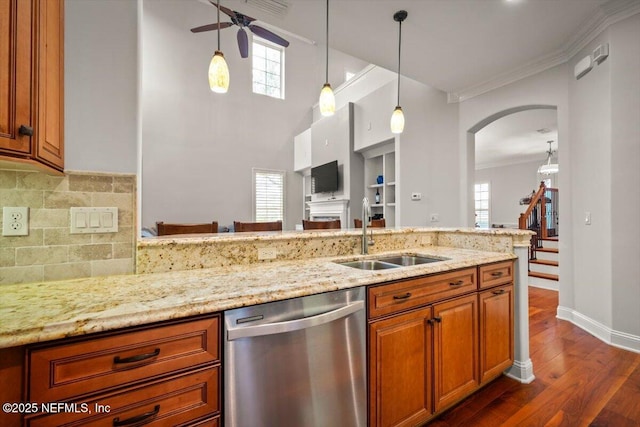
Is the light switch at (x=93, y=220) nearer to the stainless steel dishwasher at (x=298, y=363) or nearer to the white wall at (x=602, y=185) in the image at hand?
the stainless steel dishwasher at (x=298, y=363)

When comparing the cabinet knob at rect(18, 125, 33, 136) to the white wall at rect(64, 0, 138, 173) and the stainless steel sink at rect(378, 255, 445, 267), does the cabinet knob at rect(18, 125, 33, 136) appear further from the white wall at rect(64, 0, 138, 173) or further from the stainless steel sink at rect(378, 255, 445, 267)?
the stainless steel sink at rect(378, 255, 445, 267)

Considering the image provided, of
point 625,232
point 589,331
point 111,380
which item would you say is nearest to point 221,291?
point 111,380

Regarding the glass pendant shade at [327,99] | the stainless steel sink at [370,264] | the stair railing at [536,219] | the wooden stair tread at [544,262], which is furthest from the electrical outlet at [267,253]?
the stair railing at [536,219]

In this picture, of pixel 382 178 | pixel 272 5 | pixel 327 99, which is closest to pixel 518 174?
pixel 382 178

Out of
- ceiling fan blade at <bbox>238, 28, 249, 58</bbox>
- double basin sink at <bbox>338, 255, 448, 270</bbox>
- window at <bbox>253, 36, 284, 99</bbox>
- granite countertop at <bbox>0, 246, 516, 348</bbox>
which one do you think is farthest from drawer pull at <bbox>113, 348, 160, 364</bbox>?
window at <bbox>253, 36, 284, 99</bbox>

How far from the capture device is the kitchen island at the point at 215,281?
812 millimetres

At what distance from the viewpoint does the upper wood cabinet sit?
0.86m

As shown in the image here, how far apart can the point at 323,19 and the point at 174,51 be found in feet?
15.4

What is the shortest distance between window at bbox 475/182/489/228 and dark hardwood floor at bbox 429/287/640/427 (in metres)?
8.41

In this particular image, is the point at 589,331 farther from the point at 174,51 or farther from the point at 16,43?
the point at 174,51

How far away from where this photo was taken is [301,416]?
112 cm

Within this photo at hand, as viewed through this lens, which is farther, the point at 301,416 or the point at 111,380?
the point at 301,416

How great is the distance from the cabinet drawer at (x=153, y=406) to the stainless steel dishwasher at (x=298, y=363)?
7 cm

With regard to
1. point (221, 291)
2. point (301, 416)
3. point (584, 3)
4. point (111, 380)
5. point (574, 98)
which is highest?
point (584, 3)
